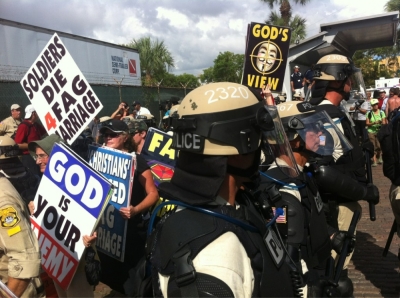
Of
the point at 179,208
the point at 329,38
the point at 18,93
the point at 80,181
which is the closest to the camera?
the point at 179,208

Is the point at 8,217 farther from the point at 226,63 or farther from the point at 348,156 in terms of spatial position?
the point at 226,63

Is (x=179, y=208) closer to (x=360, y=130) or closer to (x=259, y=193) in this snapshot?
(x=259, y=193)

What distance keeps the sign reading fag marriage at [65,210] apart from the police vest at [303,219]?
3.97ft

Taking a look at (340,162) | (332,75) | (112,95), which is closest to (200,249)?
(340,162)

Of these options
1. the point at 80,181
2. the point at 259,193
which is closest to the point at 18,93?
the point at 80,181

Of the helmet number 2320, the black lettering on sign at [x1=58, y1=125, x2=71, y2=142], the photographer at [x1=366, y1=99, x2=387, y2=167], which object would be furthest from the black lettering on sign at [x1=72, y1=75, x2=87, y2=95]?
the photographer at [x1=366, y1=99, x2=387, y2=167]

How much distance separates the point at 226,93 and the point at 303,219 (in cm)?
130

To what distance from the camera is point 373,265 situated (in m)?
5.23

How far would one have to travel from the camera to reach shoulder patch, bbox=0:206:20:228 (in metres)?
2.58

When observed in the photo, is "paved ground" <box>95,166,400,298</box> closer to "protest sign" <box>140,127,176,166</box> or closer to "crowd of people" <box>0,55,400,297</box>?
"crowd of people" <box>0,55,400,297</box>

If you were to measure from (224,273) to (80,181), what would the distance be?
77.0 inches

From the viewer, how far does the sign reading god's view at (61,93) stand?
13.4 ft

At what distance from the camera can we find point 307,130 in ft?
10.1

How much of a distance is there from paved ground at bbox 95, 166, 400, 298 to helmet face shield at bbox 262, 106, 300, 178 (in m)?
2.80
